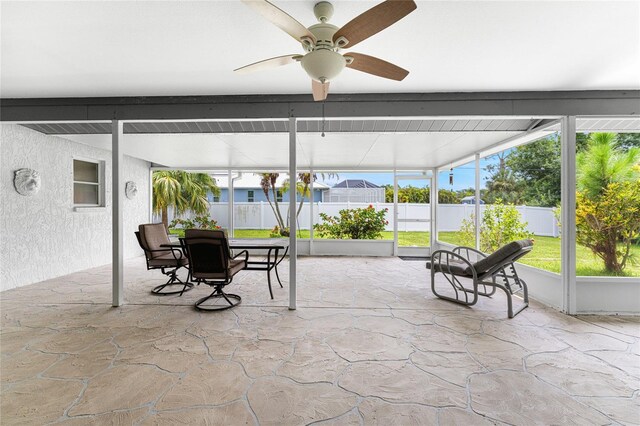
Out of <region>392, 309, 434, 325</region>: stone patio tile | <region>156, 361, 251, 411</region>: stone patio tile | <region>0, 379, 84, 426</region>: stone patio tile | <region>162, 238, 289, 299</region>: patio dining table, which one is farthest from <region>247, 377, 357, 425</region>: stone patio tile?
<region>162, 238, 289, 299</region>: patio dining table

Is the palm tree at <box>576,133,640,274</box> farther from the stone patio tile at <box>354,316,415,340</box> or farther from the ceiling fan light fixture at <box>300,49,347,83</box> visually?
the ceiling fan light fixture at <box>300,49,347,83</box>

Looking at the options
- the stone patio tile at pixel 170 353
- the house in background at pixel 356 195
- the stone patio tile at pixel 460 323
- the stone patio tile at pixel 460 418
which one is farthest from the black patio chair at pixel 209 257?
the house in background at pixel 356 195

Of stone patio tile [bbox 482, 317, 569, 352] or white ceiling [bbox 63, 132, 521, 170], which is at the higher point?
white ceiling [bbox 63, 132, 521, 170]

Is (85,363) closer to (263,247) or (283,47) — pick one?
(263,247)

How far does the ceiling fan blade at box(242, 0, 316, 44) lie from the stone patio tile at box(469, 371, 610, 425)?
2.60 m

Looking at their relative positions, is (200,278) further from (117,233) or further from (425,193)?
Answer: (425,193)

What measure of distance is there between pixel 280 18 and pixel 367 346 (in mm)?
2612

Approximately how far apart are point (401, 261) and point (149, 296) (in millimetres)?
5136

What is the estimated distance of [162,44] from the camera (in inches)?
96.0

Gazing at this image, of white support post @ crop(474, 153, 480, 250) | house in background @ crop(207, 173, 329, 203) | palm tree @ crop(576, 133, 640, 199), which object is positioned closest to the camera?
palm tree @ crop(576, 133, 640, 199)

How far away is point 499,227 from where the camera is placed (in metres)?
5.47

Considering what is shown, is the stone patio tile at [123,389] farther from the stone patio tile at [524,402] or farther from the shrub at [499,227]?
the shrub at [499,227]

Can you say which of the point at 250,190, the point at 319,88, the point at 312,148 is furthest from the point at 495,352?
the point at 250,190

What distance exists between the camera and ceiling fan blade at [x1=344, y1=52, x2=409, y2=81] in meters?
2.04
